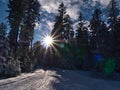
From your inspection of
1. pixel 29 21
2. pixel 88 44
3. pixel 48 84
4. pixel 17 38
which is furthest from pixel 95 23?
pixel 48 84

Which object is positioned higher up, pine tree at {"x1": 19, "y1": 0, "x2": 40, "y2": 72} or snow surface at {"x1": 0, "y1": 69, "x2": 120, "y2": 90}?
pine tree at {"x1": 19, "y1": 0, "x2": 40, "y2": 72}

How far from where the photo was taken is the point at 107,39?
37.1 meters

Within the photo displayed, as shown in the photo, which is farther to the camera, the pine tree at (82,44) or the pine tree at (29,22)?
the pine tree at (82,44)

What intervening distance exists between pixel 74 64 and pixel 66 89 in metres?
38.2

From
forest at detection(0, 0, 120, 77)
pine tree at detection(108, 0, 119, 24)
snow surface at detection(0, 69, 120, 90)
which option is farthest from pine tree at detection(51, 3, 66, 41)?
snow surface at detection(0, 69, 120, 90)

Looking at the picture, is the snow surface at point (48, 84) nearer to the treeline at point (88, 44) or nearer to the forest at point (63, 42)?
the forest at point (63, 42)

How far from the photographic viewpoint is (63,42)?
55.9 m

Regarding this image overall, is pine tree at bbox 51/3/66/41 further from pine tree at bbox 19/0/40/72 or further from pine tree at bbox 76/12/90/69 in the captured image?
pine tree at bbox 19/0/40/72

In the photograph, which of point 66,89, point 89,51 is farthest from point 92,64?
point 66,89


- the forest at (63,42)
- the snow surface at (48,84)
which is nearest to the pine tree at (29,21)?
the forest at (63,42)

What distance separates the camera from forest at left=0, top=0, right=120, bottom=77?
100 feet


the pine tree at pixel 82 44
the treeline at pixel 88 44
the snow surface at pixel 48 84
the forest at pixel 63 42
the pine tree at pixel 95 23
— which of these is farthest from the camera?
the pine tree at pixel 82 44

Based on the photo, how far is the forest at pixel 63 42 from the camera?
30.6 metres

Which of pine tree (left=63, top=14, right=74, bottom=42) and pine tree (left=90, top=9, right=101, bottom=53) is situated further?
pine tree (left=63, top=14, right=74, bottom=42)
